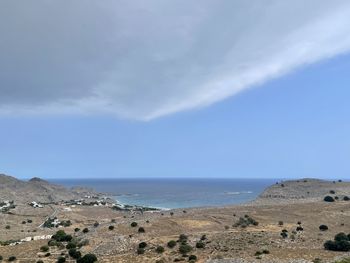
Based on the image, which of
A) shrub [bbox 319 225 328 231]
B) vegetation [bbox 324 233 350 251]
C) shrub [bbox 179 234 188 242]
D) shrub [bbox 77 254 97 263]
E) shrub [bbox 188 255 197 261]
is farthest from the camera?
shrub [bbox 319 225 328 231]

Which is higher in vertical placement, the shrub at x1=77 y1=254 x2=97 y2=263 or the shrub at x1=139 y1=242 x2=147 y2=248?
the shrub at x1=139 y1=242 x2=147 y2=248

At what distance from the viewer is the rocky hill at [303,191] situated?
121 meters

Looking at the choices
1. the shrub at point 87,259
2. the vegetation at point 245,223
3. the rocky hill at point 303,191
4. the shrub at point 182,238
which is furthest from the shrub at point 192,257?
the rocky hill at point 303,191

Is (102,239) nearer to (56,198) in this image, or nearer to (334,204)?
(334,204)

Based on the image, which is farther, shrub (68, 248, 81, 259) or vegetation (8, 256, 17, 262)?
vegetation (8, 256, 17, 262)

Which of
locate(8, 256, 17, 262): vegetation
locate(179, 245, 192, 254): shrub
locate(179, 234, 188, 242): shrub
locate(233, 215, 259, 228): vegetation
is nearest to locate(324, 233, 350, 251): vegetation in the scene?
locate(179, 245, 192, 254): shrub

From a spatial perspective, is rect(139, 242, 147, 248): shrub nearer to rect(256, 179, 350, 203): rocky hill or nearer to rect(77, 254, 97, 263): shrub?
rect(77, 254, 97, 263): shrub

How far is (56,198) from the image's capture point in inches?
7598

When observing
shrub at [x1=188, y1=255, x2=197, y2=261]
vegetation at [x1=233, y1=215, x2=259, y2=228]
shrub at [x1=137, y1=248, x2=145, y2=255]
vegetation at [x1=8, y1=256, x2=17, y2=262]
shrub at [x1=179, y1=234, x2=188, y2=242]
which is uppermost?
vegetation at [x1=233, y1=215, x2=259, y2=228]

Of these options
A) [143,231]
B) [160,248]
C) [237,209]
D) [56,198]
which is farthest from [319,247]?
[56,198]

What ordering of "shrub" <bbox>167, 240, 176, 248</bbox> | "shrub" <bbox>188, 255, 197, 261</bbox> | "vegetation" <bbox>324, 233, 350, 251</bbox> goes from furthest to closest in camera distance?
"shrub" <bbox>167, 240, 176, 248</bbox>, "vegetation" <bbox>324, 233, 350, 251</bbox>, "shrub" <bbox>188, 255, 197, 261</bbox>

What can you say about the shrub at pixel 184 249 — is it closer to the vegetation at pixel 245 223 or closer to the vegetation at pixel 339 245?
the vegetation at pixel 339 245

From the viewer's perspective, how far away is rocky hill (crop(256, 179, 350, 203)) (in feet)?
398

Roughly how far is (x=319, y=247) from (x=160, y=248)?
753 inches
